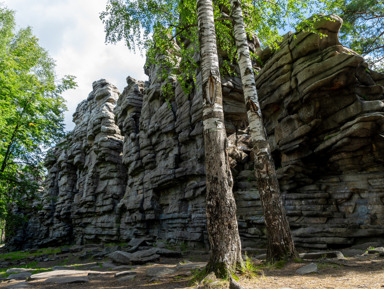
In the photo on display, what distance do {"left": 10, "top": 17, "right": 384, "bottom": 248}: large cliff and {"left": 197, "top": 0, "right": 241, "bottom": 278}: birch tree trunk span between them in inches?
301

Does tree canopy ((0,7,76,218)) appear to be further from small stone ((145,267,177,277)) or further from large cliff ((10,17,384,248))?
small stone ((145,267,177,277))

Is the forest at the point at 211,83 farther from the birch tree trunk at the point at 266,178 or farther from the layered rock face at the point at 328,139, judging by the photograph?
the layered rock face at the point at 328,139

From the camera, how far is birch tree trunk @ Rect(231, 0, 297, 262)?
22.5 feet

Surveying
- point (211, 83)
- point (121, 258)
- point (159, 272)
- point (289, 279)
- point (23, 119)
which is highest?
point (23, 119)

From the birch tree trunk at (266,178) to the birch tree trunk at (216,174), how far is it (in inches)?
78.5

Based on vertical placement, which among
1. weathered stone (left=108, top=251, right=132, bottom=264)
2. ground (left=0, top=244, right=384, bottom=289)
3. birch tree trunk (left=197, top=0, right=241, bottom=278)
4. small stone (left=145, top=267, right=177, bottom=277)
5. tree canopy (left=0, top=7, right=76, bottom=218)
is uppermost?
tree canopy (left=0, top=7, right=76, bottom=218)

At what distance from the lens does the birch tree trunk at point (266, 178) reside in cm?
687

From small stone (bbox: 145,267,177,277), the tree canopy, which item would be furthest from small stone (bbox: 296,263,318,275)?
the tree canopy

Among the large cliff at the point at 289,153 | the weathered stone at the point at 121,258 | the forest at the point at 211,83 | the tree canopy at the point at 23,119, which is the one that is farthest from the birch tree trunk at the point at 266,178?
the tree canopy at the point at 23,119

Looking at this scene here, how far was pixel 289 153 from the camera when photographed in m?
16.0

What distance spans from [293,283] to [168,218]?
17.4 meters

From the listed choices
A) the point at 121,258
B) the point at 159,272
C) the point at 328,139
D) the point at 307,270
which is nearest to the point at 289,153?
the point at 328,139

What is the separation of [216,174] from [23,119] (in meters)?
16.9

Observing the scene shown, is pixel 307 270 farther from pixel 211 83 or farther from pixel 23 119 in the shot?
pixel 23 119
